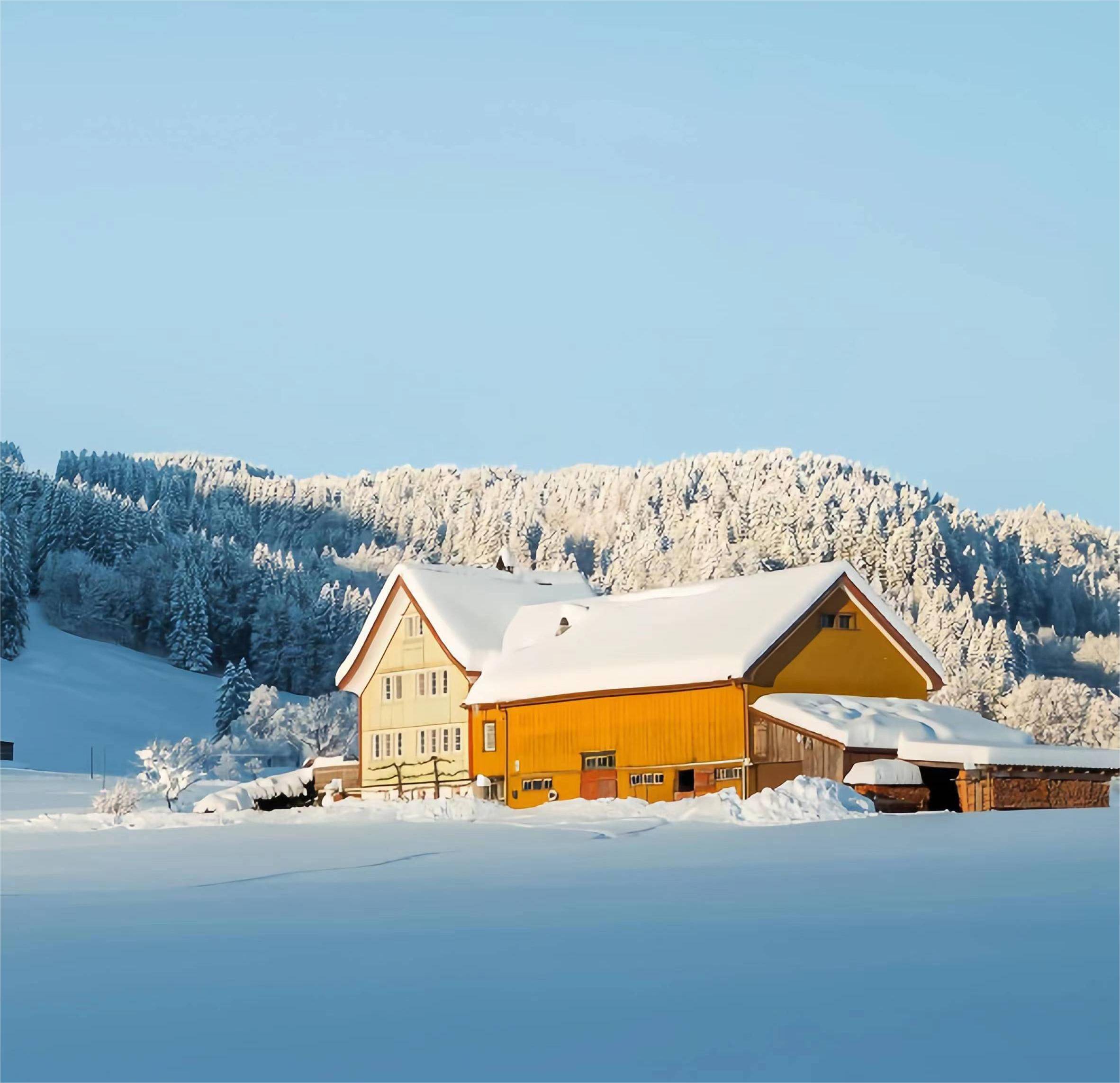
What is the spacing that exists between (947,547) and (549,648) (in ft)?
370

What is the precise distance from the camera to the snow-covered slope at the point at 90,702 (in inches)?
3514

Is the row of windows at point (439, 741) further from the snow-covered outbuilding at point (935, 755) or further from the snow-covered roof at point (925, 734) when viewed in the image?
the snow-covered outbuilding at point (935, 755)

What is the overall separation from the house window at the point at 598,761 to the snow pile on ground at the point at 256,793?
353 inches

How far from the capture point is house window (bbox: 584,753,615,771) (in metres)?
42.1

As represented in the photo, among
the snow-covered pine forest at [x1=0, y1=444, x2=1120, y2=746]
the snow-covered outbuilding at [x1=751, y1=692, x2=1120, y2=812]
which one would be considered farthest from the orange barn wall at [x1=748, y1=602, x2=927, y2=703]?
the snow-covered pine forest at [x1=0, y1=444, x2=1120, y2=746]

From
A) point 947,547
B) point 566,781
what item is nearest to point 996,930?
point 566,781

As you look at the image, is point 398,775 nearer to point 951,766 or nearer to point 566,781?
point 566,781

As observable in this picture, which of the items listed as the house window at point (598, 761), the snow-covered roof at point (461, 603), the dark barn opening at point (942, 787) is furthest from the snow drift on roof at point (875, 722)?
the snow-covered roof at point (461, 603)

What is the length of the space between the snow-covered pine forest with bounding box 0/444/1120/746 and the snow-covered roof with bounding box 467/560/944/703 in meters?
29.9

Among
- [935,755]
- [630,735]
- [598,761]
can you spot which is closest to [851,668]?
[630,735]

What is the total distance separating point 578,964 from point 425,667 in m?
36.8

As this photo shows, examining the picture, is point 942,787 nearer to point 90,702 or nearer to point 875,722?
point 875,722

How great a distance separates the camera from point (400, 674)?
51125mm

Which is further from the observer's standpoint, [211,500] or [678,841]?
[211,500]
